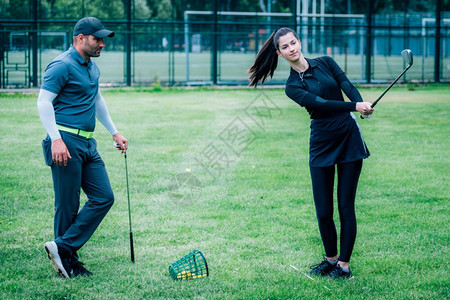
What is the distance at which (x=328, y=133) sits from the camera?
197 inches

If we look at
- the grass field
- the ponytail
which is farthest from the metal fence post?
the ponytail

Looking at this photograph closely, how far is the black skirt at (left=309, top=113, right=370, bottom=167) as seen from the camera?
16.3 feet

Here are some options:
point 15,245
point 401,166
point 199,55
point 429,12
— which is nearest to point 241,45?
point 199,55

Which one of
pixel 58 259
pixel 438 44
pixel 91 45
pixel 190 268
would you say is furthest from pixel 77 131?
pixel 438 44

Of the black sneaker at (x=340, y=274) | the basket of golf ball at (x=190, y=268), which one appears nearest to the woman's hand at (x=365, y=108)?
the black sneaker at (x=340, y=274)

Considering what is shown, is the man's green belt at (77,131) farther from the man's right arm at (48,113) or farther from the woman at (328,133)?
the woman at (328,133)

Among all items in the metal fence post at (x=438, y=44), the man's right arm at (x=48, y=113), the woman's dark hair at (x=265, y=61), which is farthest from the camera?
the metal fence post at (x=438, y=44)

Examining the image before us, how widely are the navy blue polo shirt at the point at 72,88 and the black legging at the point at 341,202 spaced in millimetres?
1949

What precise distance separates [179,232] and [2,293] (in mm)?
2156

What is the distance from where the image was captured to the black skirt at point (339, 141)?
4961 millimetres

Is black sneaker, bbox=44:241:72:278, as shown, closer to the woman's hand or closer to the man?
the man

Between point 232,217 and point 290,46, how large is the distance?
2726 millimetres

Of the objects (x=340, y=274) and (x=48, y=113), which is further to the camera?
(x=340, y=274)

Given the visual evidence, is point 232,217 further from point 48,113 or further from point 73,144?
point 48,113
